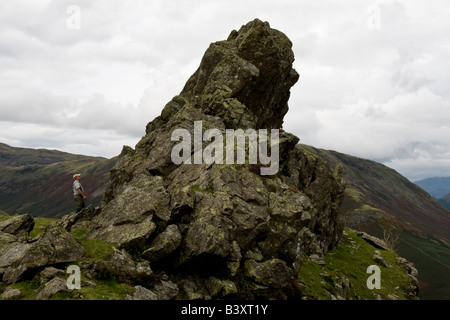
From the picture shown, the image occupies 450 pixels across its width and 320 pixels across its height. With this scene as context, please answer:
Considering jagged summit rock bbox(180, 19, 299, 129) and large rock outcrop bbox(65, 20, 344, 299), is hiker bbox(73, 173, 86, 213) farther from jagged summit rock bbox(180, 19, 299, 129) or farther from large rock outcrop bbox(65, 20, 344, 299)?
jagged summit rock bbox(180, 19, 299, 129)

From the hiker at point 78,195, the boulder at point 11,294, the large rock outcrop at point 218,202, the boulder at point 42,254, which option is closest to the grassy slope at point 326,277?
the boulder at point 11,294

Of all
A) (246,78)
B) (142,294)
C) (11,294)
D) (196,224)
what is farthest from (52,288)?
(246,78)

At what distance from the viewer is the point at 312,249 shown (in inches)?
1907

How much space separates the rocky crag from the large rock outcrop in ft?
0.31

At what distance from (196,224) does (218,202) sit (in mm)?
2848

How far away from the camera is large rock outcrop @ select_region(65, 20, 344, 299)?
2016cm

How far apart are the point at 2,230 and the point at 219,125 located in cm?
2325

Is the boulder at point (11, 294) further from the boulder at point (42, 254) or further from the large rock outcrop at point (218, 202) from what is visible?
the large rock outcrop at point (218, 202)

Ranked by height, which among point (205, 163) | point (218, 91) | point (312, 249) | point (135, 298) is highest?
point (218, 91)

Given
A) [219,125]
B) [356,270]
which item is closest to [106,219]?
[219,125]

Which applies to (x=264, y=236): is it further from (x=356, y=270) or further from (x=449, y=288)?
(x=449, y=288)

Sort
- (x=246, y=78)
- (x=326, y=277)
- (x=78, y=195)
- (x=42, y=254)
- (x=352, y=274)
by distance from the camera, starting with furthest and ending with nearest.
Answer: (x=352, y=274) → (x=246, y=78) → (x=326, y=277) → (x=78, y=195) → (x=42, y=254)

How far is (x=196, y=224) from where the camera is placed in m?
21.5

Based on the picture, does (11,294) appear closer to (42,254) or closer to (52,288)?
(52,288)
